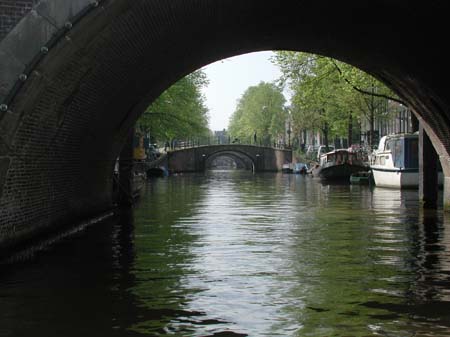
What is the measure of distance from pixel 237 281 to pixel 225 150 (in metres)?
71.9

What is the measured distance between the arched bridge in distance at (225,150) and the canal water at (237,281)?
5560 centimetres

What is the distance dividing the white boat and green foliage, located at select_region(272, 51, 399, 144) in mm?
2144

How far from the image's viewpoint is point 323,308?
28.5 ft

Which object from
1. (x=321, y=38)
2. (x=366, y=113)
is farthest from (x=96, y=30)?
(x=366, y=113)

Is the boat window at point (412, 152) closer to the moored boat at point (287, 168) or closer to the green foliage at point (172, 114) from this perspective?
the green foliage at point (172, 114)

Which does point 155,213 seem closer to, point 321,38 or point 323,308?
point 321,38

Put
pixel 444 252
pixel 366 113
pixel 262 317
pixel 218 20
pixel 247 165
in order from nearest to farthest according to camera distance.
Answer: pixel 262 317 < pixel 444 252 < pixel 218 20 < pixel 366 113 < pixel 247 165

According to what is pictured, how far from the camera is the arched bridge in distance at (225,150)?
7538cm

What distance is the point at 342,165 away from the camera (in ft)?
160

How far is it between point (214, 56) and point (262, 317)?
12.5 m

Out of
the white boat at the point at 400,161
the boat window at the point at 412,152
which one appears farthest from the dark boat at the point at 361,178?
the boat window at the point at 412,152

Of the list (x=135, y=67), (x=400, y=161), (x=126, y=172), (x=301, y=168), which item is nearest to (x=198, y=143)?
(x=301, y=168)

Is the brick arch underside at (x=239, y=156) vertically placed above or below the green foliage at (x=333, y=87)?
below

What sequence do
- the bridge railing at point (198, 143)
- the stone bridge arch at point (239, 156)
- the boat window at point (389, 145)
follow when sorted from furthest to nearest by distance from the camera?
1. the stone bridge arch at point (239, 156)
2. the bridge railing at point (198, 143)
3. the boat window at point (389, 145)
